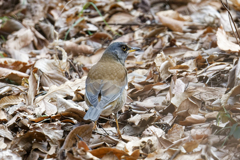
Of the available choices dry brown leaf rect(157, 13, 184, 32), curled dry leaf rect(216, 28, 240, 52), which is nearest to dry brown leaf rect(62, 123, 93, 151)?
curled dry leaf rect(216, 28, 240, 52)

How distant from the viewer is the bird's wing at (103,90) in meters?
4.44

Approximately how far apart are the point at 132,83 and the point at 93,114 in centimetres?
177

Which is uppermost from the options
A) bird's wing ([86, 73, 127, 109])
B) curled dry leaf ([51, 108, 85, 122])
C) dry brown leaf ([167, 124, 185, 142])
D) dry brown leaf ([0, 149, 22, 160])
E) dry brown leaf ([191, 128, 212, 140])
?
bird's wing ([86, 73, 127, 109])

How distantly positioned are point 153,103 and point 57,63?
2.17 meters

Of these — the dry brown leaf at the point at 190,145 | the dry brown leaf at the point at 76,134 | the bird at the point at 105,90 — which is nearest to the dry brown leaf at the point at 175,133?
the dry brown leaf at the point at 190,145

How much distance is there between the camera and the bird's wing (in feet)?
14.6

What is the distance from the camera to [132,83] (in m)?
5.71

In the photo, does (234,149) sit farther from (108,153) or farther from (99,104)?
(99,104)

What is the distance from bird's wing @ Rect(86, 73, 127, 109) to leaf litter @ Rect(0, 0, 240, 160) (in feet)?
1.11

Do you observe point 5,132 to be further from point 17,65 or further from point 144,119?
point 17,65


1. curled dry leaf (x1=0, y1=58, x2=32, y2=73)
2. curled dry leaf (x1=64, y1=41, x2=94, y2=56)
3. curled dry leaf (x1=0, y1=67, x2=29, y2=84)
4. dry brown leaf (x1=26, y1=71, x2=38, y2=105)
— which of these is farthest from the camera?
curled dry leaf (x1=64, y1=41, x2=94, y2=56)

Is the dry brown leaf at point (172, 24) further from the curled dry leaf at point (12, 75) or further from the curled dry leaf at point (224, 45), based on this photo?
the curled dry leaf at point (12, 75)

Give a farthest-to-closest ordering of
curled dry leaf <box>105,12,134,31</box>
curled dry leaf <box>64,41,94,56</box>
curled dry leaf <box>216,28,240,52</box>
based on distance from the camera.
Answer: curled dry leaf <box>105,12,134,31</box> < curled dry leaf <box>64,41,94,56</box> < curled dry leaf <box>216,28,240,52</box>

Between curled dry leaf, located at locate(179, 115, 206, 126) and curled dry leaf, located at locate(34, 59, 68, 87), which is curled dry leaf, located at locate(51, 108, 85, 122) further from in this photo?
curled dry leaf, located at locate(179, 115, 206, 126)
